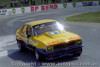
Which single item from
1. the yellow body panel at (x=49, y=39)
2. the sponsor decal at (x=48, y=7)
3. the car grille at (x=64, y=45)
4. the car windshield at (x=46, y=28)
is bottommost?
the sponsor decal at (x=48, y=7)

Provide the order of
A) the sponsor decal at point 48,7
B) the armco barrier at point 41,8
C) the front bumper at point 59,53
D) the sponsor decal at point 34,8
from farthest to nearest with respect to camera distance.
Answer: the sponsor decal at point 48,7 < the sponsor decal at point 34,8 < the armco barrier at point 41,8 < the front bumper at point 59,53

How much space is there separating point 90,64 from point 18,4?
35223 millimetres

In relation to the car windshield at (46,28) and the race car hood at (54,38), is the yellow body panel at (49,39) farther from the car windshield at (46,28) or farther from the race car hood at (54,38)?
the car windshield at (46,28)

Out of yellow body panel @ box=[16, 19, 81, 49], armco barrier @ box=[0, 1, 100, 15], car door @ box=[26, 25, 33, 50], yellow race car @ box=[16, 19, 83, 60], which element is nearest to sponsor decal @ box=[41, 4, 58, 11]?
armco barrier @ box=[0, 1, 100, 15]

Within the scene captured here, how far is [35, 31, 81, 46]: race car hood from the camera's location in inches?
303

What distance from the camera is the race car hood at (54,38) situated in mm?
7688

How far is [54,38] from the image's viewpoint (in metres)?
7.93

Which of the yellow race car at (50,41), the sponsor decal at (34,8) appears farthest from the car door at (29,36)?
the sponsor decal at (34,8)

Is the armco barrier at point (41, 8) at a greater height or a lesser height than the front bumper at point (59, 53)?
lesser

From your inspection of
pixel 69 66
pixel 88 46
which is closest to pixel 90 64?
pixel 69 66

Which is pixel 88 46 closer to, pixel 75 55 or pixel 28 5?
pixel 75 55

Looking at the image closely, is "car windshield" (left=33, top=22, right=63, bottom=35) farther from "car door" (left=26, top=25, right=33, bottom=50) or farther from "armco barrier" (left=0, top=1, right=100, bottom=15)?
"armco barrier" (left=0, top=1, right=100, bottom=15)

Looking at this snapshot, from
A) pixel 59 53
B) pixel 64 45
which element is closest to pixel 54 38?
pixel 64 45

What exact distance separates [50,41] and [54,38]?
0.29m
